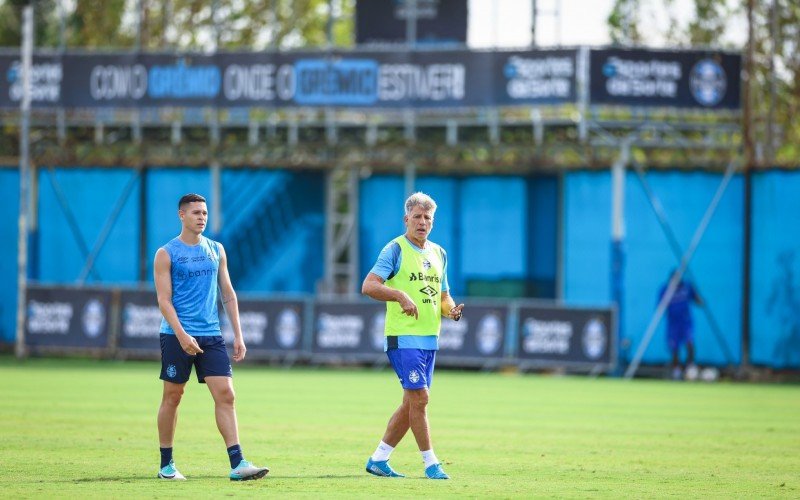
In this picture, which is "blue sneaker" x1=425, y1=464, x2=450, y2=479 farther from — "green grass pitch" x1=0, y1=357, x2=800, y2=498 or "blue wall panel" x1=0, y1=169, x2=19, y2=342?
"blue wall panel" x1=0, y1=169, x2=19, y2=342

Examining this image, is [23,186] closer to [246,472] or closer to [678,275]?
[678,275]

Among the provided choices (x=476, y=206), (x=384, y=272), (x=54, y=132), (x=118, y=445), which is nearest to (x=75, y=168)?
(x=54, y=132)

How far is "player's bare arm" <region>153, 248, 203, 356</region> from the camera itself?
11781 millimetres

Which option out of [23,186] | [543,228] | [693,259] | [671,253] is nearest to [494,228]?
[543,228]

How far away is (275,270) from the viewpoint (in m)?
35.6

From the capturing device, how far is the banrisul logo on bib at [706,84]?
30.6m

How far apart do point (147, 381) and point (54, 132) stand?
1207 cm

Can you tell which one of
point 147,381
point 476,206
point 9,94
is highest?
point 9,94

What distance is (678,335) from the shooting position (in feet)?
99.2

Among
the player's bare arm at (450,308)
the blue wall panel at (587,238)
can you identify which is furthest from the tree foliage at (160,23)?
the player's bare arm at (450,308)

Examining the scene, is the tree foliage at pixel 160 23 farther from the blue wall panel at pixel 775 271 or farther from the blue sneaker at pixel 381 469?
the blue sneaker at pixel 381 469

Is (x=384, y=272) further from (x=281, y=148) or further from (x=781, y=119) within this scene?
(x=781, y=119)

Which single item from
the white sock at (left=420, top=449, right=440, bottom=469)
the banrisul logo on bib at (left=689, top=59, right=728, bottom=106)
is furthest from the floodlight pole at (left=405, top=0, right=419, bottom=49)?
the white sock at (left=420, top=449, right=440, bottom=469)

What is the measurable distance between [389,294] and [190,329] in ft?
5.08
